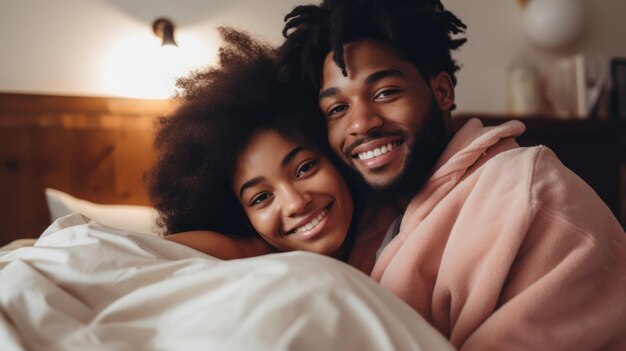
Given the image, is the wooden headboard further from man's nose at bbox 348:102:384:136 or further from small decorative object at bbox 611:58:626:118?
small decorative object at bbox 611:58:626:118

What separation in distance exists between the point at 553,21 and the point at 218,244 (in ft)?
7.34

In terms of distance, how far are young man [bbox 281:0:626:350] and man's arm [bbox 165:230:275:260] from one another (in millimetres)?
223

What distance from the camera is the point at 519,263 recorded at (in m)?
0.77

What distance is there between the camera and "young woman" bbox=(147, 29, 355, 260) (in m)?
1.10

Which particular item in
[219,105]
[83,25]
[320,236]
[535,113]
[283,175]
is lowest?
[535,113]

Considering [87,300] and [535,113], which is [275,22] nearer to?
[535,113]

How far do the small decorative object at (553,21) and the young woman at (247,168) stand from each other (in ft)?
6.17

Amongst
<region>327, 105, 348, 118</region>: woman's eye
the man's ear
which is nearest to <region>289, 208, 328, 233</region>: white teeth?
<region>327, 105, 348, 118</region>: woman's eye

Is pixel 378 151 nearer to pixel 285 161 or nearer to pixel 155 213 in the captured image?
pixel 285 161

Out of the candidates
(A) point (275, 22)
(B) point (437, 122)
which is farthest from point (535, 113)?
(B) point (437, 122)

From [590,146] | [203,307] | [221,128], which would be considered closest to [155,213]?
[221,128]

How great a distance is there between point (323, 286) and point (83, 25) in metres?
1.83

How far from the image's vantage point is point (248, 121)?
1.17 m

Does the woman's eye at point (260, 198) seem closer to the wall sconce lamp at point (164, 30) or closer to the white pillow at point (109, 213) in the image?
the white pillow at point (109, 213)
